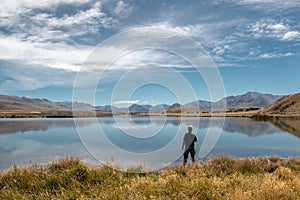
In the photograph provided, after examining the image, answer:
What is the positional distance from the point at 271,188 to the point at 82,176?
5529 mm

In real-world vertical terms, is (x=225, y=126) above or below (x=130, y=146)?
above

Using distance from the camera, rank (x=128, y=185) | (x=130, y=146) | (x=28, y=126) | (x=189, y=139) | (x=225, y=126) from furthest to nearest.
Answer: (x=225, y=126)
(x=28, y=126)
(x=130, y=146)
(x=189, y=139)
(x=128, y=185)

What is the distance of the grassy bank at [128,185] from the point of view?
7461 millimetres

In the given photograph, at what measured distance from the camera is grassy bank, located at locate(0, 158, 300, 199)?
7461 mm

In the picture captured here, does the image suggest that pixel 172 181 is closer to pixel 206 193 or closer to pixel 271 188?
pixel 206 193

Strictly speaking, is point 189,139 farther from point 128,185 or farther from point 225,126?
point 225,126

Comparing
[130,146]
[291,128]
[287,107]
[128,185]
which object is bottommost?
[130,146]

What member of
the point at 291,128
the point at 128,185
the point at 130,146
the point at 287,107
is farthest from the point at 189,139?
the point at 287,107

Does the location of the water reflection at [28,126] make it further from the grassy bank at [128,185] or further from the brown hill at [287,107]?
the brown hill at [287,107]

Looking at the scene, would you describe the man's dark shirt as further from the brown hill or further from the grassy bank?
the brown hill

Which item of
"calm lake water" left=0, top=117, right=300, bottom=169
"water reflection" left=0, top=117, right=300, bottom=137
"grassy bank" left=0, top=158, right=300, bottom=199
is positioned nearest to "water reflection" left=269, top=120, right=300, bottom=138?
"water reflection" left=0, top=117, right=300, bottom=137

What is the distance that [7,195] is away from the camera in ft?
26.7

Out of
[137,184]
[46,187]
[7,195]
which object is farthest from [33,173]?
[137,184]

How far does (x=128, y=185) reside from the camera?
27.1 ft
